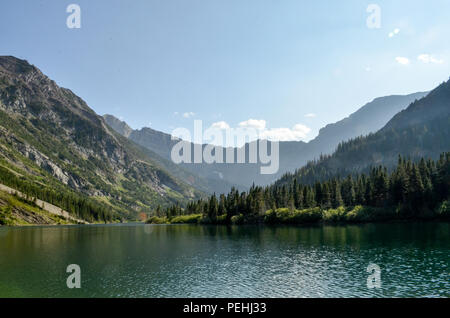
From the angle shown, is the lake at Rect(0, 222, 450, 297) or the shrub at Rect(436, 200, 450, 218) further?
the shrub at Rect(436, 200, 450, 218)

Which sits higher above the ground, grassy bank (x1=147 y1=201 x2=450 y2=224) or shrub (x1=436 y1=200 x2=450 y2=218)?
shrub (x1=436 y1=200 x2=450 y2=218)

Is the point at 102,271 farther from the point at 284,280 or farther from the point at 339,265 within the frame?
the point at 339,265

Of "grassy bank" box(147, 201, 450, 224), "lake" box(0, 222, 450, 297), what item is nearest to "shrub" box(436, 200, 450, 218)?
"grassy bank" box(147, 201, 450, 224)

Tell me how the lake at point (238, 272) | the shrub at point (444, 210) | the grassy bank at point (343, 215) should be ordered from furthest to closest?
the grassy bank at point (343, 215) < the shrub at point (444, 210) < the lake at point (238, 272)

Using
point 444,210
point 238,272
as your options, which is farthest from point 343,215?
point 238,272

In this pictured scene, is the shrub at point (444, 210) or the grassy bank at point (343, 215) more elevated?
the shrub at point (444, 210)

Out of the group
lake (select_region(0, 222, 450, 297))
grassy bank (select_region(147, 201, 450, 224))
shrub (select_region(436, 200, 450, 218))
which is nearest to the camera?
lake (select_region(0, 222, 450, 297))

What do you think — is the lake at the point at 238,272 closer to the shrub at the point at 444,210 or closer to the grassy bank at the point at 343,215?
the shrub at the point at 444,210

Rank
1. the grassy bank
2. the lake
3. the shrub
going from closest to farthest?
the lake < the shrub < the grassy bank

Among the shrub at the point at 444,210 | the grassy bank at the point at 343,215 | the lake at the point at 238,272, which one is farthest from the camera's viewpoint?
the grassy bank at the point at 343,215

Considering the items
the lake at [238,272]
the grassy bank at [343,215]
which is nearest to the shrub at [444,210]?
the grassy bank at [343,215]

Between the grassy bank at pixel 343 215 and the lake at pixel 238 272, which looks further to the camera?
the grassy bank at pixel 343 215

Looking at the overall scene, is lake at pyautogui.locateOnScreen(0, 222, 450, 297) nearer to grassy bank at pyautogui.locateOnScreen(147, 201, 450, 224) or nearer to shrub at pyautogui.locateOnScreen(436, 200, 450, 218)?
shrub at pyautogui.locateOnScreen(436, 200, 450, 218)

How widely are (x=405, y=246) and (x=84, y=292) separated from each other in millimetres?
77164
